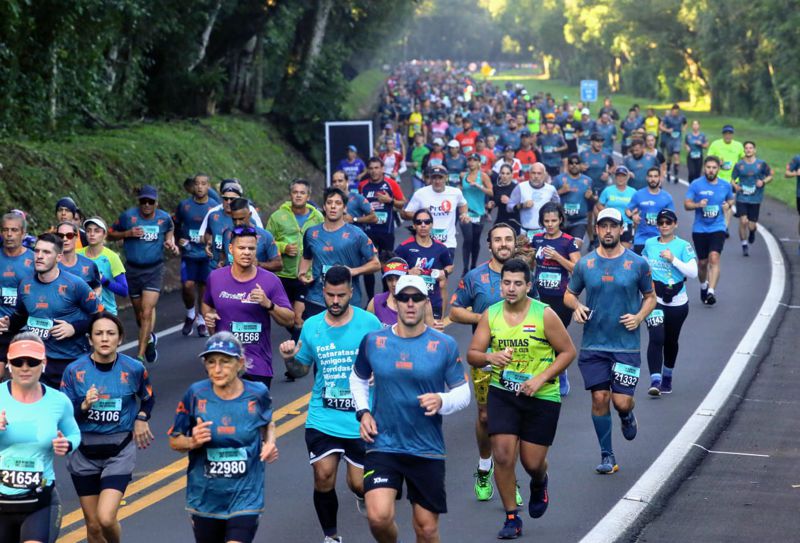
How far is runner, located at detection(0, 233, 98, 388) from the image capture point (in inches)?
429

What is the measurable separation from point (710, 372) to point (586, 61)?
11678cm

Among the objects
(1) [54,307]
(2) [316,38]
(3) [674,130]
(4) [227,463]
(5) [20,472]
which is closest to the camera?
(4) [227,463]

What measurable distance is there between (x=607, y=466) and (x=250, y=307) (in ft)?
9.97

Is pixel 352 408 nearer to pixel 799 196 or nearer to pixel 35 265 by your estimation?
pixel 35 265

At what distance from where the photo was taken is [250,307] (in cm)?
1036

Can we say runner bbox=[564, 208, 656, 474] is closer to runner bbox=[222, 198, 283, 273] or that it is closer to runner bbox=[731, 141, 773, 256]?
runner bbox=[222, 198, 283, 273]

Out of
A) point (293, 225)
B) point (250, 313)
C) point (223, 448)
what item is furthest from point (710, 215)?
point (223, 448)

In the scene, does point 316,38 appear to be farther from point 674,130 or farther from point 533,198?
point 533,198

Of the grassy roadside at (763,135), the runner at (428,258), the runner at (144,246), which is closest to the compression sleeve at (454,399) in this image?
the runner at (428,258)

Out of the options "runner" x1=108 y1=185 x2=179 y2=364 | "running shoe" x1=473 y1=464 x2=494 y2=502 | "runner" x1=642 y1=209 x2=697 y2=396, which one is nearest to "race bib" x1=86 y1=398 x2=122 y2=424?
"running shoe" x1=473 y1=464 x2=494 y2=502

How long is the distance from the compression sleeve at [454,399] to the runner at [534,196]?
1105 cm

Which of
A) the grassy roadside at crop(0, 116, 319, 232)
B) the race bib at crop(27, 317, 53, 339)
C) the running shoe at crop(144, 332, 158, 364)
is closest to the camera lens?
the race bib at crop(27, 317, 53, 339)

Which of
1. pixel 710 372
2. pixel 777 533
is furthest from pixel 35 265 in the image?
pixel 710 372

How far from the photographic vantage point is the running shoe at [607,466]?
11.1 m
